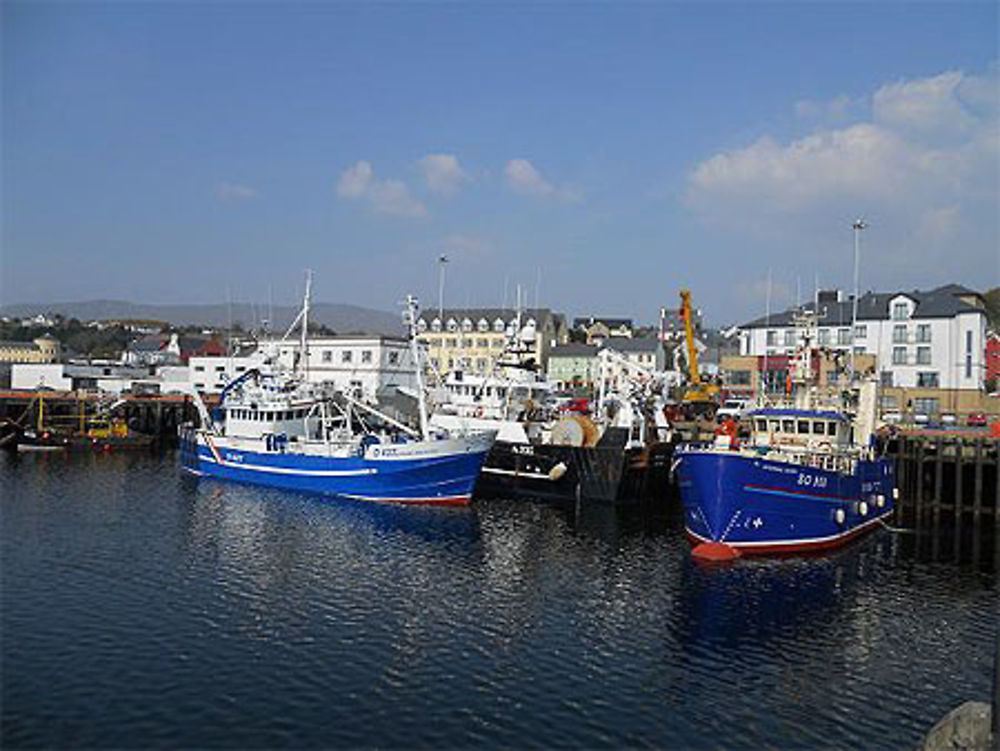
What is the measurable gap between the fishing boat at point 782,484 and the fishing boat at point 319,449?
1233cm

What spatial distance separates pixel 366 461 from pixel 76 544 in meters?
15.8

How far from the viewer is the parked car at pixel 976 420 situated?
193 feet

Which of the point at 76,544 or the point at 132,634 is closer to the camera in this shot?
the point at 132,634

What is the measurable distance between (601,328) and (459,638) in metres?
130

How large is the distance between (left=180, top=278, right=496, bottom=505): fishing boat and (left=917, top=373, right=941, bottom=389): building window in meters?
45.4

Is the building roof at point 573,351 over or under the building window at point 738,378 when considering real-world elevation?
over

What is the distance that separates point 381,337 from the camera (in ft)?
297

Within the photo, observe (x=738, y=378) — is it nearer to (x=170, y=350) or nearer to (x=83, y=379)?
(x=83, y=379)

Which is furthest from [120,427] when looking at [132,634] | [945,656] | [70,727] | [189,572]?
[945,656]

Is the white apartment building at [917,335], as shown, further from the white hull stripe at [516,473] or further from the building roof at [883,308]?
the white hull stripe at [516,473]

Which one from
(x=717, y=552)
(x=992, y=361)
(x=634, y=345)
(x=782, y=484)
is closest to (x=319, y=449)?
(x=717, y=552)

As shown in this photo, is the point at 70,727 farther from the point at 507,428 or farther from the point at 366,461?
the point at 507,428

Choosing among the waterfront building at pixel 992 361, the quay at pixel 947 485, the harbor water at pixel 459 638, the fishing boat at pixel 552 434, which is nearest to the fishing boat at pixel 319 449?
the fishing boat at pixel 552 434

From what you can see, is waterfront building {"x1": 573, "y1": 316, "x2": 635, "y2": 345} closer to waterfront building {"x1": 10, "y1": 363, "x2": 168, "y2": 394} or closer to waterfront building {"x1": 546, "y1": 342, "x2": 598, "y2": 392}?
waterfront building {"x1": 546, "y1": 342, "x2": 598, "y2": 392}
